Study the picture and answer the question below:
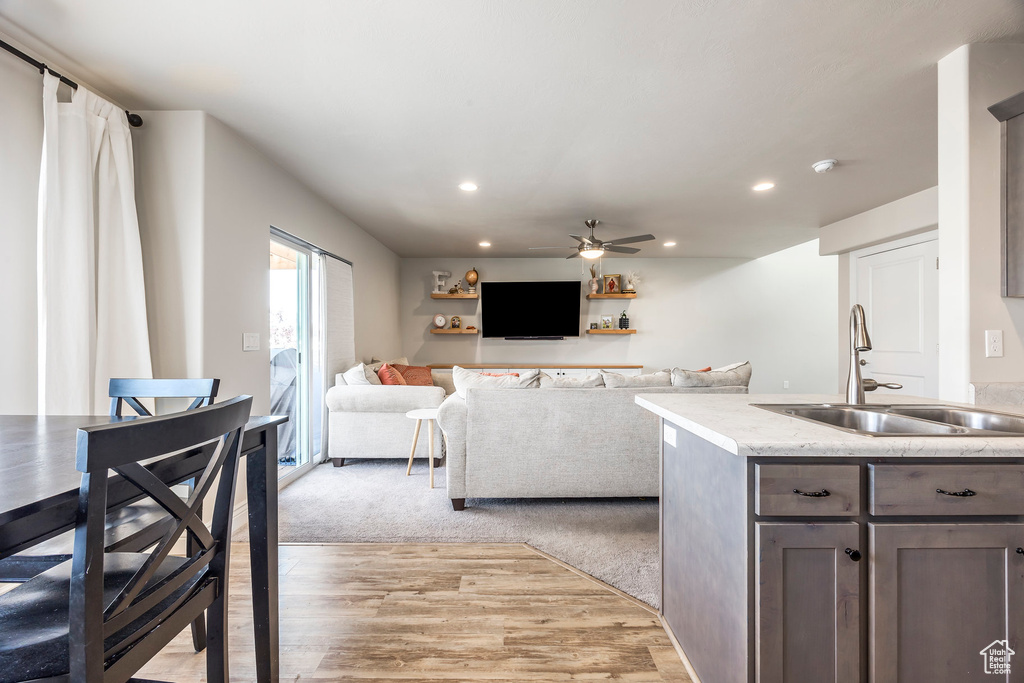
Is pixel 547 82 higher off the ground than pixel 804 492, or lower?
higher

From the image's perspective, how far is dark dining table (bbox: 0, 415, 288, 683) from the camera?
30.7 inches

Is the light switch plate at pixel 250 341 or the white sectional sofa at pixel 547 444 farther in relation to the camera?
the white sectional sofa at pixel 547 444

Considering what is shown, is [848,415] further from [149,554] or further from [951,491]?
[149,554]

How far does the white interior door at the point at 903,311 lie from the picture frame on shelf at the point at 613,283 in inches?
116

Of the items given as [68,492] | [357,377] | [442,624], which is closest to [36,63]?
[68,492]

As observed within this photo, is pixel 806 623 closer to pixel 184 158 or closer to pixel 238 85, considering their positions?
pixel 238 85

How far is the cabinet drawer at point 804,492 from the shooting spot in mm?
1085

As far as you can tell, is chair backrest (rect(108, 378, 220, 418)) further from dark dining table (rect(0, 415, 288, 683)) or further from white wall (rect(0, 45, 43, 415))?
white wall (rect(0, 45, 43, 415))

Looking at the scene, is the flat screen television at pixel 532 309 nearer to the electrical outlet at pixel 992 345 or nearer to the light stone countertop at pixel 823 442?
the electrical outlet at pixel 992 345

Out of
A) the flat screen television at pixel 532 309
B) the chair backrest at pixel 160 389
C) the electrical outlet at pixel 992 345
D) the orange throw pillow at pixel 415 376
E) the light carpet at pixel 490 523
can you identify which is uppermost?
the flat screen television at pixel 532 309

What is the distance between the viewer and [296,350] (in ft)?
12.9

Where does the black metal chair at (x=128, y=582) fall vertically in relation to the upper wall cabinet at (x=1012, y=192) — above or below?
below

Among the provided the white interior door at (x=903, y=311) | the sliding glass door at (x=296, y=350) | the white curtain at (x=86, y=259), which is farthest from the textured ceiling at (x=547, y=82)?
the white interior door at (x=903, y=311)

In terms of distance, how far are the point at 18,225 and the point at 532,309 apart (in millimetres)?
5510
